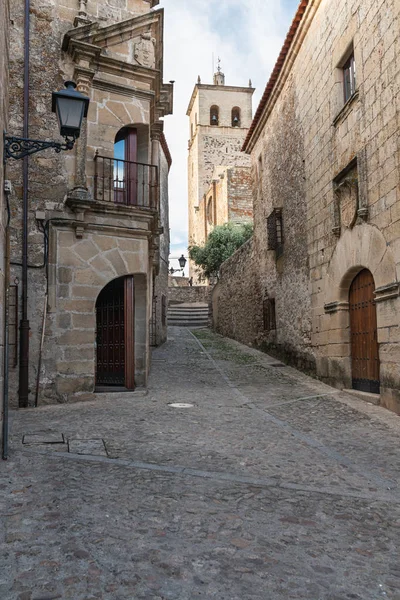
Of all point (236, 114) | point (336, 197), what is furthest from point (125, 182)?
point (236, 114)

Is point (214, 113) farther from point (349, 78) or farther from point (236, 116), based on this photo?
point (349, 78)

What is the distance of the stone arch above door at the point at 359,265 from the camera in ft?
23.0

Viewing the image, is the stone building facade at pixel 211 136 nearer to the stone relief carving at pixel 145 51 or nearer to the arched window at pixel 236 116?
the arched window at pixel 236 116

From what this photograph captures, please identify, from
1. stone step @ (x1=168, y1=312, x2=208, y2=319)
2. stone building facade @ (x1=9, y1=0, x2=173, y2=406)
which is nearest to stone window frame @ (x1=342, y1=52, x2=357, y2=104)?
stone building facade @ (x1=9, y1=0, x2=173, y2=406)

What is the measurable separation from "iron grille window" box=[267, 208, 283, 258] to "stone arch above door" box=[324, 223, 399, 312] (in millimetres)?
3602

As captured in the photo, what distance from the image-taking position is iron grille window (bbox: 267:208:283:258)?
42.2 feet

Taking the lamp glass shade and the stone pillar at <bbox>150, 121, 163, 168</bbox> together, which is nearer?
the lamp glass shade

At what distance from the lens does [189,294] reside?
30312 mm

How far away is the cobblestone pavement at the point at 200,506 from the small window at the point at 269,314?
6998mm

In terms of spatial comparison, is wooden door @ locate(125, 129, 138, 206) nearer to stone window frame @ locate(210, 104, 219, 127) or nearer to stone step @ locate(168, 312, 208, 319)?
stone step @ locate(168, 312, 208, 319)

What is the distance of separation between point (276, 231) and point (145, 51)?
564 cm

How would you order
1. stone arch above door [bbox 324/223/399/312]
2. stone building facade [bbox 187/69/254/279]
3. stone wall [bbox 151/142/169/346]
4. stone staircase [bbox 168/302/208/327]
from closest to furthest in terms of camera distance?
stone arch above door [bbox 324/223/399/312] < stone wall [bbox 151/142/169/346] < stone staircase [bbox 168/302/208/327] < stone building facade [bbox 187/69/254/279]

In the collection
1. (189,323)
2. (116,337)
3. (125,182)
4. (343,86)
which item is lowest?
(116,337)

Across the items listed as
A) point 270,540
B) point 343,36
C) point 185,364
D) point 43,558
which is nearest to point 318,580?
point 270,540
